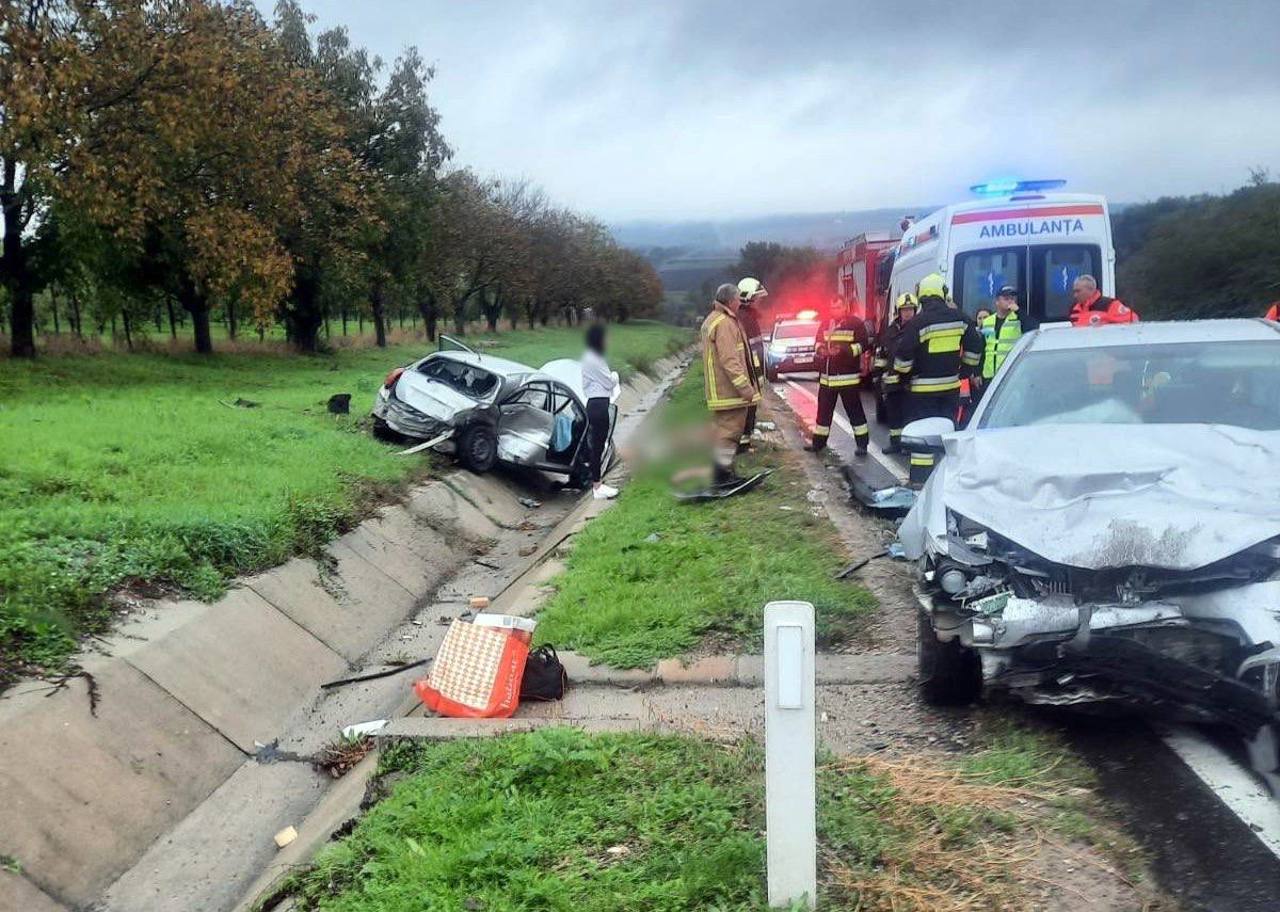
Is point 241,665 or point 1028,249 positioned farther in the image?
point 1028,249

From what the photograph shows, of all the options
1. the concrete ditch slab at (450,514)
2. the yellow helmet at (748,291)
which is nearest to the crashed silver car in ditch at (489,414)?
the concrete ditch slab at (450,514)

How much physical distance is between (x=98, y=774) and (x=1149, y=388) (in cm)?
553

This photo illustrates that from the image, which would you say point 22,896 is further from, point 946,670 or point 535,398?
point 535,398

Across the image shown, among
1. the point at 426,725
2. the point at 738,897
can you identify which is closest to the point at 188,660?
the point at 426,725

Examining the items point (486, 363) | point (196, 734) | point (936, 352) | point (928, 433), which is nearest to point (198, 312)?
point (486, 363)

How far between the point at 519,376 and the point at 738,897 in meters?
11.2

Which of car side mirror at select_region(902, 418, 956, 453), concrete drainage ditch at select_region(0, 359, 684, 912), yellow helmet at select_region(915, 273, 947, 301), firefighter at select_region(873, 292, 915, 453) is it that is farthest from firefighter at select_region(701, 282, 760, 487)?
car side mirror at select_region(902, 418, 956, 453)

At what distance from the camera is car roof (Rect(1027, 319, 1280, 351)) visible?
18.2ft

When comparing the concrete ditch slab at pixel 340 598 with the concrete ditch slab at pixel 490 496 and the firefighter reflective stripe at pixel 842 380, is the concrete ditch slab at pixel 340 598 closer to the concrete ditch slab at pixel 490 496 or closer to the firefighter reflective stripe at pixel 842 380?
the concrete ditch slab at pixel 490 496

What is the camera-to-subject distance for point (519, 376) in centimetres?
1391

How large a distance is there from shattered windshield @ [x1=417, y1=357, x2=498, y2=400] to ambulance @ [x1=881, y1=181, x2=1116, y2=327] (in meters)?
6.01

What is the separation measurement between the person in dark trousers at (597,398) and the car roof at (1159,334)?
660 centimetres

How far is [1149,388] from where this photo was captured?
5.30 meters

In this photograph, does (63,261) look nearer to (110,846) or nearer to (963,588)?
(110,846)
